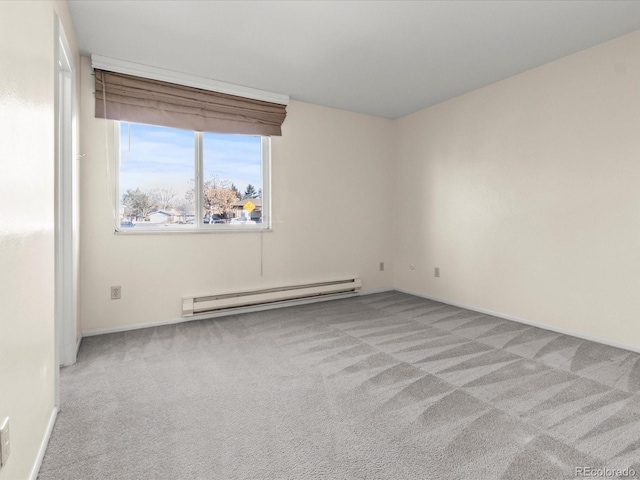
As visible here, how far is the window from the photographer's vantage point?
328 centimetres

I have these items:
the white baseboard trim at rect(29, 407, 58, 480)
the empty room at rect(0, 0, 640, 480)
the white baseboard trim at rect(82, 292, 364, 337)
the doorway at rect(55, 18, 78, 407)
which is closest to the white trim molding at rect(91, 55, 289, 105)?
the empty room at rect(0, 0, 640, 480)

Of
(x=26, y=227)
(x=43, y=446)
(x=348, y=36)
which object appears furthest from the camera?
(x=348, y=36)

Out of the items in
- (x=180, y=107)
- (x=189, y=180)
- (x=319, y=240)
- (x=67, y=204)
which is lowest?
(x=319, y=240)

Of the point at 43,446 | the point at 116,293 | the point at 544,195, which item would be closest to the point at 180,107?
the point at 116,293

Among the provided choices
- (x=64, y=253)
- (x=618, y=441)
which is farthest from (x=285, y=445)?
(x=64, y=253)

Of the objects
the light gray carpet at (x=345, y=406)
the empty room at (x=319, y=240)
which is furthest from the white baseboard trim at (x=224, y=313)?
the light gray carpet at (x=345, y=406)

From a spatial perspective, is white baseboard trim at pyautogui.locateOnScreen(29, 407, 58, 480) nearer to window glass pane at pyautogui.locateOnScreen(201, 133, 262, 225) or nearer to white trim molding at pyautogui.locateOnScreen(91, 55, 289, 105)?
window glass pane at pyautogui.locateOnScreen(201, 133, 262, 225)

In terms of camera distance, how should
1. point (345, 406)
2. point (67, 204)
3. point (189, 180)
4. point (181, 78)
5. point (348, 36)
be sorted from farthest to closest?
1. point (189, 180)
2. point (181, 78)
3. point (348, 36)
4. point (67, 204)
5. point (345, 406)

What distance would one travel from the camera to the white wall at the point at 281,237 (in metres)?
3.09

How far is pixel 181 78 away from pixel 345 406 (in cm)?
323

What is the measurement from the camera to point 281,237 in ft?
13.3

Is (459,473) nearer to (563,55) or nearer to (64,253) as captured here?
(64,253)

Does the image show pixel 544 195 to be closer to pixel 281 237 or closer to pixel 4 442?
pixel 281 237

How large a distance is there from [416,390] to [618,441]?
94cm
